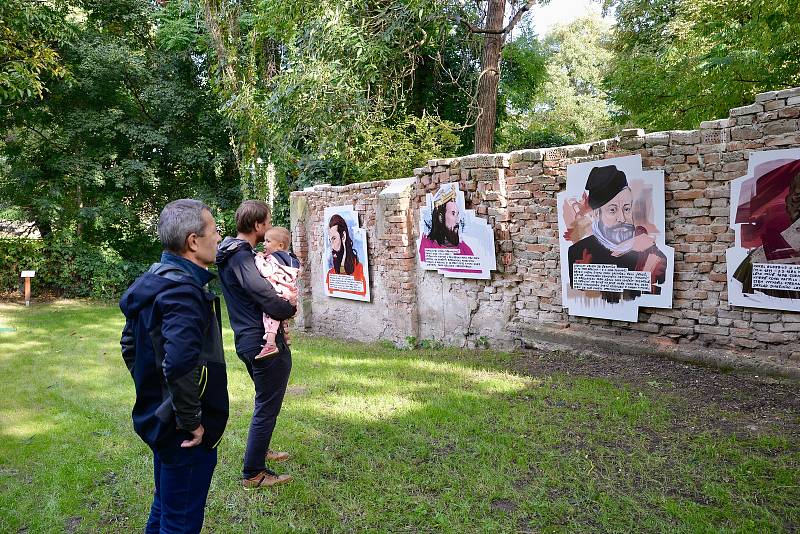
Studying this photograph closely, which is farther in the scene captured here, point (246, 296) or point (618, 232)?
point (618, 232)

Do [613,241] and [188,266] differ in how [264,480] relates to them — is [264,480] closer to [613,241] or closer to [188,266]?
[188,266]

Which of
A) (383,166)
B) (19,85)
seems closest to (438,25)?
(383,166)

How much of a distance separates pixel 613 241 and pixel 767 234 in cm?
154

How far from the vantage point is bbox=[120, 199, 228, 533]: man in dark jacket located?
2.57 metres

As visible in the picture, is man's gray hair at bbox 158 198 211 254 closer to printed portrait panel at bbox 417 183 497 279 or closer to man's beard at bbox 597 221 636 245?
man's beard at bbox 597 221 636 245

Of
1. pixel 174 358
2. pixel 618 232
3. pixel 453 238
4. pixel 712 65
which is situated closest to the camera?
pixel 174 358

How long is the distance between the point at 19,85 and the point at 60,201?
6.64 m

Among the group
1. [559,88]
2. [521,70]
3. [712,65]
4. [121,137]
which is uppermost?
[559,88]

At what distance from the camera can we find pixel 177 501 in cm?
266

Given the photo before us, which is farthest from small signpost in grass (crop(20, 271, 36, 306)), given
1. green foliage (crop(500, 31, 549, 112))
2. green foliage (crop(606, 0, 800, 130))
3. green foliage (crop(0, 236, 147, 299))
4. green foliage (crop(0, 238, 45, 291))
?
green foliage (crop(606, 0, 800, 130))

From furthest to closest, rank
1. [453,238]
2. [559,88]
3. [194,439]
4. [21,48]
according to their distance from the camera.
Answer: [559,88] → [21,48] → [453,238] → [194,439]

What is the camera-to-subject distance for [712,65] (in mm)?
8859

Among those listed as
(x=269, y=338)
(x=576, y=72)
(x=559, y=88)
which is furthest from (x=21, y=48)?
(x=576, y=72)

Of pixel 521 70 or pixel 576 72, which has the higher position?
pixel 576 72
